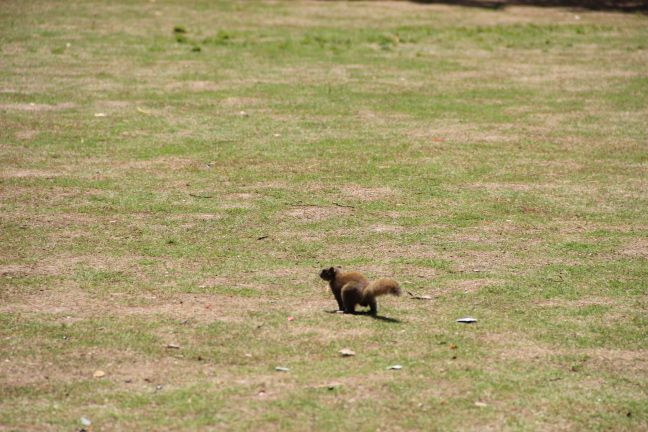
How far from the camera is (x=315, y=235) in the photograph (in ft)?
31.9

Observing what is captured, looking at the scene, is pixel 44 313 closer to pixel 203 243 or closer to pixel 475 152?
pixel 203 243

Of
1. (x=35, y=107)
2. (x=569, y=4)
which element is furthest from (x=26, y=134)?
(x=569, y=4)

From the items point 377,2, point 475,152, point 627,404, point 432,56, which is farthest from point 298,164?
point 377,2

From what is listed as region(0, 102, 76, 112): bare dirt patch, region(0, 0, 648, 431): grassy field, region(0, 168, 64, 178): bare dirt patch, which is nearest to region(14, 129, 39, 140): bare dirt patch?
region(0, 0, 648, 431): grassy field

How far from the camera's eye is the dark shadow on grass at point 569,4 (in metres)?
27.5

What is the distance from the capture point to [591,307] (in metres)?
7.89

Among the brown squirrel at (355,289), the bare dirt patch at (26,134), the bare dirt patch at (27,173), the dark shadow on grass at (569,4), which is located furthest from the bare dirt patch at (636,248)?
the dark shadow on grass at (569,4)

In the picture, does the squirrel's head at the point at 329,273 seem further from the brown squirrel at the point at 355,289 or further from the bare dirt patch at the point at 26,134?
the bare dirt patch at the point at 26,134

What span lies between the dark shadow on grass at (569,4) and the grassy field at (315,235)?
24.0 feet

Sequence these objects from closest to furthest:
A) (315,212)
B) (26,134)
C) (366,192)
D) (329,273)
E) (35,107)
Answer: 1. (329,273)
2. (315,212)
3. (366,192)
4. (26,134)
5. (35,107)

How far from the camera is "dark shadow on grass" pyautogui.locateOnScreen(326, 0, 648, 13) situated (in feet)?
90.3

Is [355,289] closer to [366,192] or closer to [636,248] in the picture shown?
[636,248]

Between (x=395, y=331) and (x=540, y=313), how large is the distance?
4.01 feet

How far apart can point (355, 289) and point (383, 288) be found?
0.90 ft
